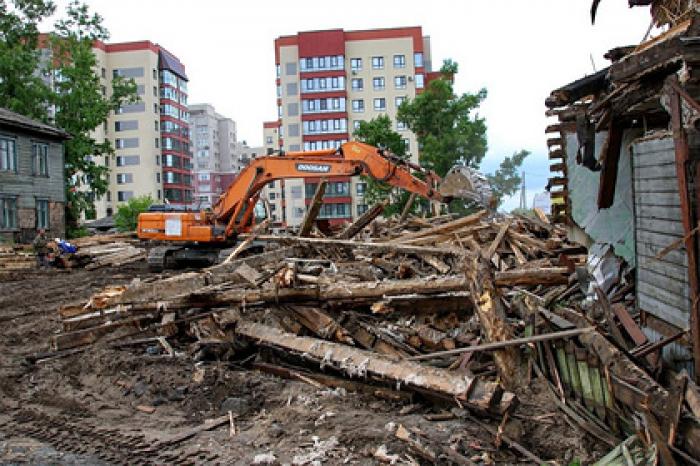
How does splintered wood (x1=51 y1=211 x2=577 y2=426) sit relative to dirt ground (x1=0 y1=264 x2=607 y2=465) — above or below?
above

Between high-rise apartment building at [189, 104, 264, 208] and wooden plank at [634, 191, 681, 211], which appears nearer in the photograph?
wooden plank at [634, 191, 681, 211]

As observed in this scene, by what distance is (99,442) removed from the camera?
594 centimetres

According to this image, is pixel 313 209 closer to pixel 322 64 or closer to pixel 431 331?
pixel 431 331

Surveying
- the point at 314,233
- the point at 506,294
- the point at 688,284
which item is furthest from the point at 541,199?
the point at 688,284

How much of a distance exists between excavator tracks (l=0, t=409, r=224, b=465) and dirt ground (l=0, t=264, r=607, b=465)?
0.01m

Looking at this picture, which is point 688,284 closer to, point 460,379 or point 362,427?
point 460,379

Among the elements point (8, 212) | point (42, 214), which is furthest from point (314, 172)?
point (42, 214)

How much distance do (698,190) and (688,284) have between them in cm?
102

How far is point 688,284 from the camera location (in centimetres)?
502

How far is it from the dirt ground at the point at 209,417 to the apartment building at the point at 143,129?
241ft

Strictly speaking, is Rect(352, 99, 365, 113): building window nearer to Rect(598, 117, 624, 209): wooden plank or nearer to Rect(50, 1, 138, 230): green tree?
Rect(50, 1, 138, 230): green tree

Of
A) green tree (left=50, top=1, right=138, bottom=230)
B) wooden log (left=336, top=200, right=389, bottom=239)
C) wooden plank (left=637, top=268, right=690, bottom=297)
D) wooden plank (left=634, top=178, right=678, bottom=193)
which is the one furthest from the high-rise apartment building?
wooden plank (left=637, top=268, right=690, bottom=297)

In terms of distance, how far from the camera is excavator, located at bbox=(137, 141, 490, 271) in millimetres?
13781

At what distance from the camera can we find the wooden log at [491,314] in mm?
6078
